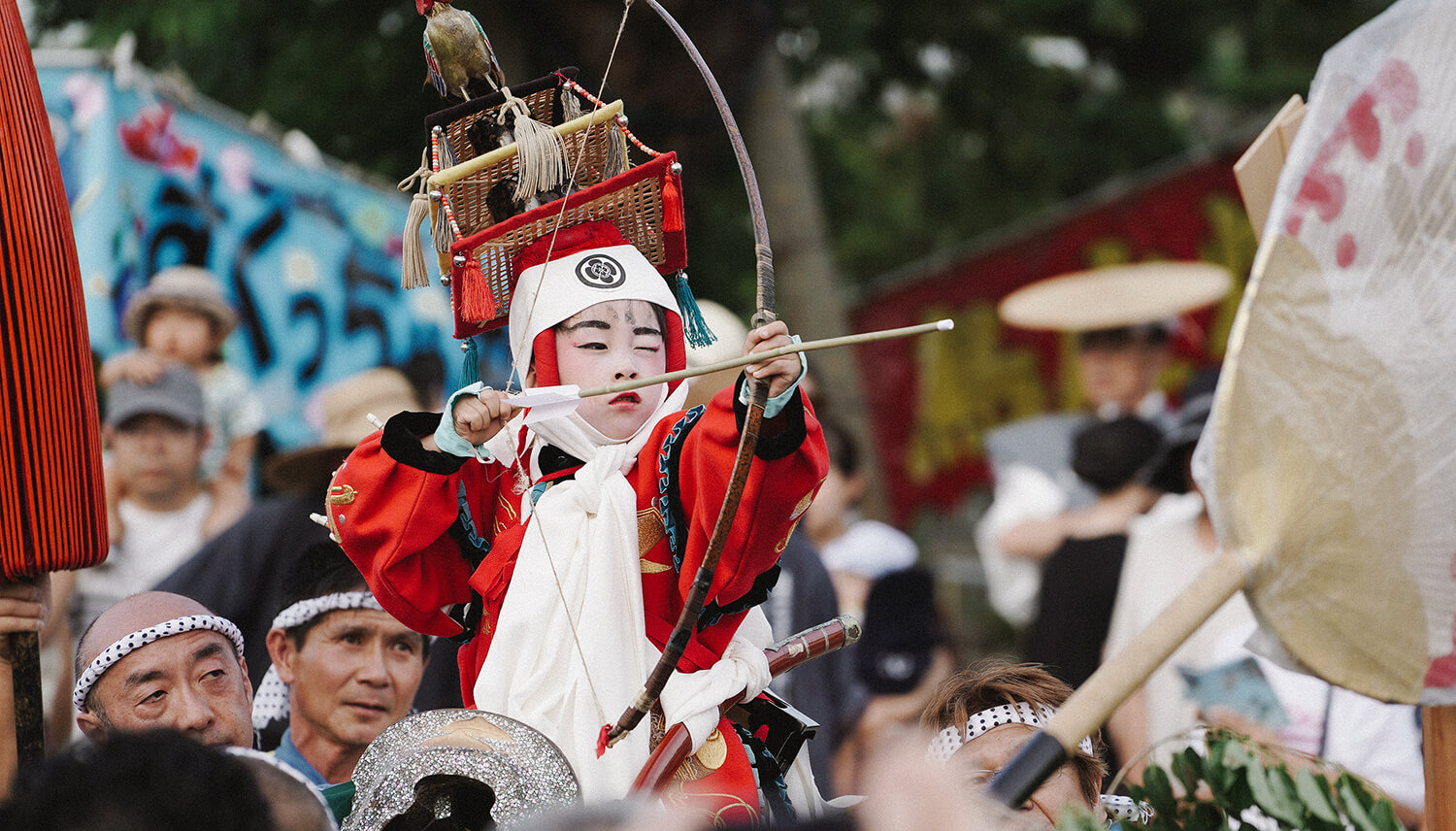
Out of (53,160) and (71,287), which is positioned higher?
(53,160)

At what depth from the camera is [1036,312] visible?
793 centimetres

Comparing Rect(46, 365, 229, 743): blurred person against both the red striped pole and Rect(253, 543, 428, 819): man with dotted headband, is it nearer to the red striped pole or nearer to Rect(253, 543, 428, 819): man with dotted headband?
Rect(253, 543, 428, 819): man with dotted headband

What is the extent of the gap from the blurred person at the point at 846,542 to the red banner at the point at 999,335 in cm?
304

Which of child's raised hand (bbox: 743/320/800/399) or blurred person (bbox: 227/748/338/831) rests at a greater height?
child's raised hand (bbox: 743/320/800/399)

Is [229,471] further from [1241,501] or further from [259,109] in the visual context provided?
[1241,501]

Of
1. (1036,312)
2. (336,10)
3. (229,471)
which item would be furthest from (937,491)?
(229,471)

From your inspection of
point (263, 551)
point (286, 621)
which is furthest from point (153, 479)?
point (286, 621)

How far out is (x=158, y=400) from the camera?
484cm

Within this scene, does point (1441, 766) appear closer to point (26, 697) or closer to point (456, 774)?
point (456, 774)

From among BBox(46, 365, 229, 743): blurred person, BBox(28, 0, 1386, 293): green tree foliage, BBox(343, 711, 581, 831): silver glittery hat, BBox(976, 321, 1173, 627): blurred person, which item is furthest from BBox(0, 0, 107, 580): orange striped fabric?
BBox(976, 321, 1173, 627): blurred person

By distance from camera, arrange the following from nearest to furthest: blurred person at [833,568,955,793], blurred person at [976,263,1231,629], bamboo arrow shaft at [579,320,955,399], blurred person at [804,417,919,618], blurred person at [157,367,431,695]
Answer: bamboo arrow shaft at [579,320,955,399], blurred person at [157,367,431,695], blurred person at [833,568,955,793], blurred person at [804,417,919,618], blurred person at [976,263,1231,629]

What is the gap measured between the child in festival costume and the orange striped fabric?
46cm

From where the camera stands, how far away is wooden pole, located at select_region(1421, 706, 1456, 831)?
2404 mm

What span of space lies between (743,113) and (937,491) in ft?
11.4
